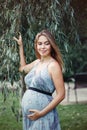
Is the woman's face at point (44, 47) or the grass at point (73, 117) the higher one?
the woman's face at point (44, 47)

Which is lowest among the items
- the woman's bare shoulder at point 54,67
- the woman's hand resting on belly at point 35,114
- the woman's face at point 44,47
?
the woman's hand resting on belly at point 35,114

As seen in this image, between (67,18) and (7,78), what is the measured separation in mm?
1230

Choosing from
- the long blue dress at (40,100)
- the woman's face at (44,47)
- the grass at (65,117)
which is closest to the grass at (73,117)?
the grass at (65,117)

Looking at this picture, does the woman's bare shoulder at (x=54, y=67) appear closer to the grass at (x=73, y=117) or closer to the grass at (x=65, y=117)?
the grass at (x=65, y=117)

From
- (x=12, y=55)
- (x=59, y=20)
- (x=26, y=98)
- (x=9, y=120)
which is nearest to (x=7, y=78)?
(x=12, y=55)

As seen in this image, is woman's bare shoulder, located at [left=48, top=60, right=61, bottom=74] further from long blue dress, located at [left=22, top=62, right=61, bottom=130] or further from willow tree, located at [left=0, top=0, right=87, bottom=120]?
willow tree, located at [left=0, top=0, right=87, bottom=120]

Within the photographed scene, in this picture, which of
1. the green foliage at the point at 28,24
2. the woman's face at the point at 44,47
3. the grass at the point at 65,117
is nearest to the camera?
the woman's face at the point at 44,47

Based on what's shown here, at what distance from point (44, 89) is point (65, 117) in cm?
529

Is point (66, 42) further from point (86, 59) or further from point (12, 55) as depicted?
point (86, 59)

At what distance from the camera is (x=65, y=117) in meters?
8.73

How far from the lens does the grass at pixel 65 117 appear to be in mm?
7703

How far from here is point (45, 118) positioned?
3.54 metres

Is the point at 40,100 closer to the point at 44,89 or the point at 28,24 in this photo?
the point at 44,89

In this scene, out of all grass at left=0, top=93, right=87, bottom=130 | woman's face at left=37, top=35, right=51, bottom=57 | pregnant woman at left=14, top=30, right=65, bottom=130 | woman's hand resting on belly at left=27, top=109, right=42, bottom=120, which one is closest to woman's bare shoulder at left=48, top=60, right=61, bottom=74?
pregnant woman at left=14, top=30, right=65, bottom=130
